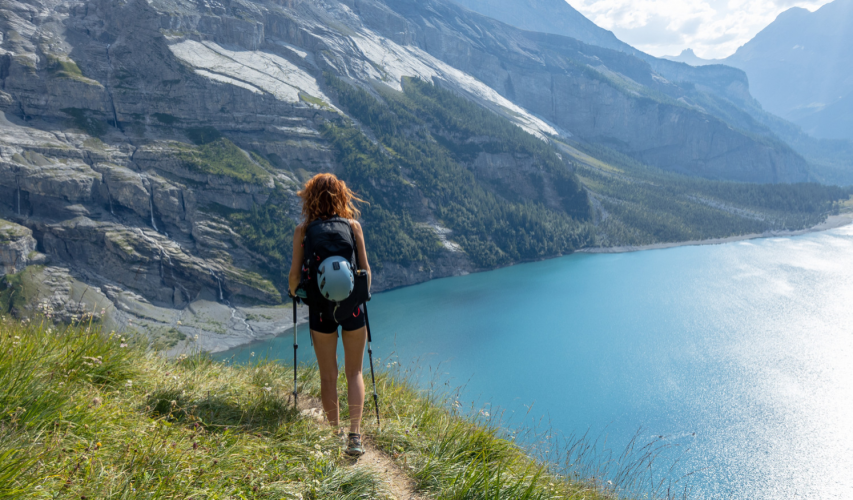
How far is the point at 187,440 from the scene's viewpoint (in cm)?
313

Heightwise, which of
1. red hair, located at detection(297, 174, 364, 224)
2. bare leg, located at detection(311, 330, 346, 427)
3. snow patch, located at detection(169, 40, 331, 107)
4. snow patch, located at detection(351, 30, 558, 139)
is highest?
snow patch, located at detection(351, 30, 558, 139)

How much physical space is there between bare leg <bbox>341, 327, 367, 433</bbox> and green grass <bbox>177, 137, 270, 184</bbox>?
88285mm

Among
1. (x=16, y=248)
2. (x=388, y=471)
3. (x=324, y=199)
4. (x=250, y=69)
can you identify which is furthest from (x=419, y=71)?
(x=388, y=471)

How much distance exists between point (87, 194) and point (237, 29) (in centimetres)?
6551

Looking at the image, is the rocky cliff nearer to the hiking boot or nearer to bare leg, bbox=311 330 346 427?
bare leg, bbox=311 330 346 427

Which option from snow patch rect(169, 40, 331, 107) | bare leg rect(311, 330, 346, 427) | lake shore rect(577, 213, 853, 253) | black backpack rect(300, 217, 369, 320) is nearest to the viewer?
black backpack rect(300, 217, 369, 320)

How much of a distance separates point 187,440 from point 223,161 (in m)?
92.5

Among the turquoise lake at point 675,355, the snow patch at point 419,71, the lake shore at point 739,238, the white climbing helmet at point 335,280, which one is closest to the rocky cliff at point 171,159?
the turquoise lake at point 675,355

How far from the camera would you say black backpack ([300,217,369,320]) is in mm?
3625

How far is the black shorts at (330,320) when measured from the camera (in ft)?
12.0

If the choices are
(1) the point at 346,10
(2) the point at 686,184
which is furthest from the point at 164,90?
(2) the point at 686,184

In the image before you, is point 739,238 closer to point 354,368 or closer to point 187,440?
point 354,368

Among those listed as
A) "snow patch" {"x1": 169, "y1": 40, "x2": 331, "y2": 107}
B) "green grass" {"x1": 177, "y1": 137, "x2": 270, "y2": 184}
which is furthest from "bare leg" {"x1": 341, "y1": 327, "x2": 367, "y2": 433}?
"snow patch" {"x1": 169, "y1": 40, "x2": 331, "y2": 107}

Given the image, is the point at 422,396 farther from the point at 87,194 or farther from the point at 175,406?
the point at 87,194
